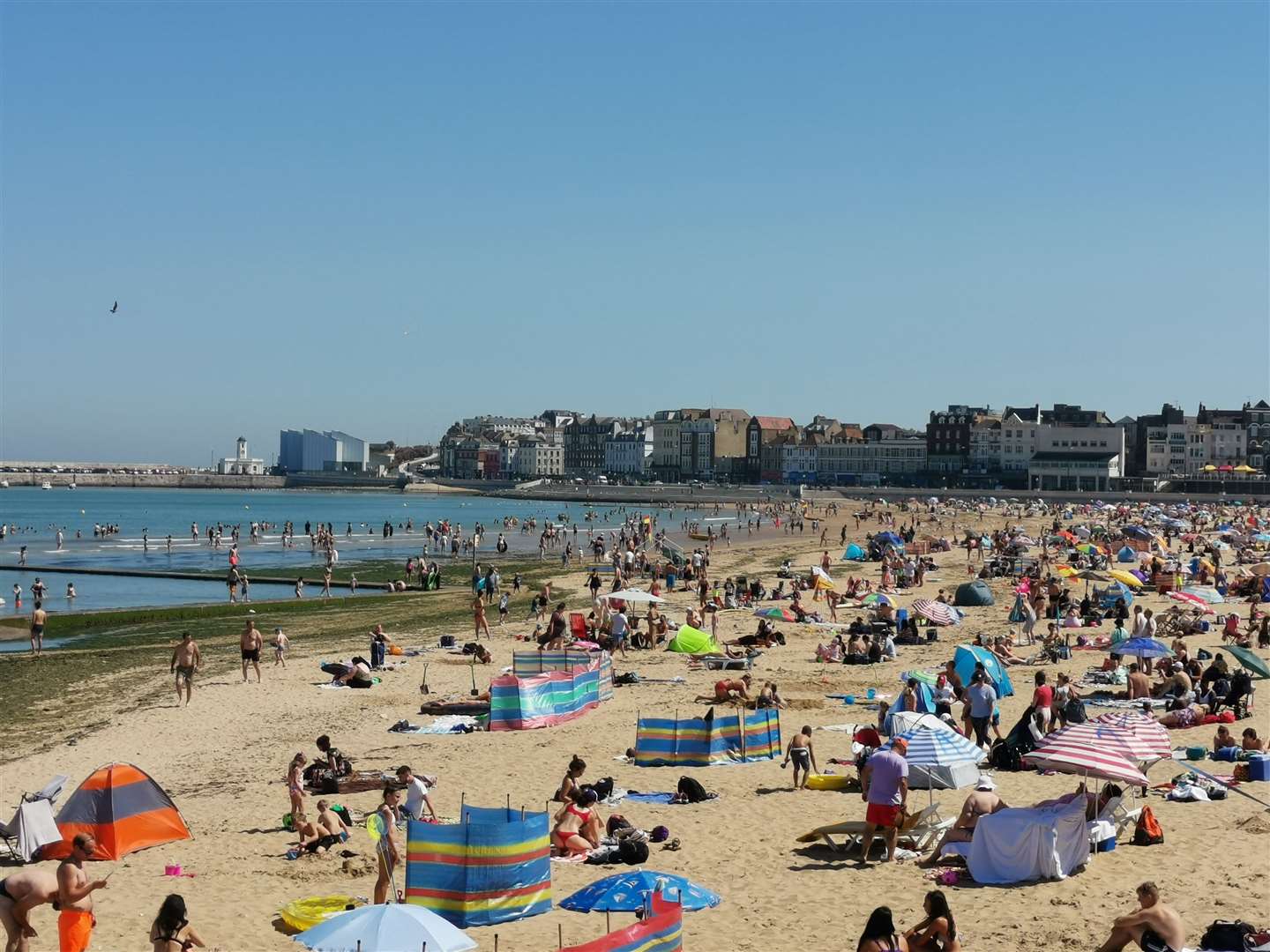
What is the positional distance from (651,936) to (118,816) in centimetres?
603

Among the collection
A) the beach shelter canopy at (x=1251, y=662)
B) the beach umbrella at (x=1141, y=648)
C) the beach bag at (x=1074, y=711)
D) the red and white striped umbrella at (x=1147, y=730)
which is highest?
the beach shelter canopy at (x=1251, y=662)

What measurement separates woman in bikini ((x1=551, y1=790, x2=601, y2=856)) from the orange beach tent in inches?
136

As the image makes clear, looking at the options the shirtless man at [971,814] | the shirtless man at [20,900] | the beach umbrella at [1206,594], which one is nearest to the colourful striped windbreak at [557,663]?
the shirtless man at [971,814]

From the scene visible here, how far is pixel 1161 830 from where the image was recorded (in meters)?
10.5

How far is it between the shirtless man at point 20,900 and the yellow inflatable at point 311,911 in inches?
61.9

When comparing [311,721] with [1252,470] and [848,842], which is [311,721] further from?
[1252,470]

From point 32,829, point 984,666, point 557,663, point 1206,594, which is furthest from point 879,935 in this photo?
point 1206,594

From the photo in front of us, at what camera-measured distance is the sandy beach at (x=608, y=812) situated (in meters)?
8.84

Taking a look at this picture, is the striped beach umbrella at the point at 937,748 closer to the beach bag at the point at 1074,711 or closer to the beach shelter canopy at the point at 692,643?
the beach bag at the point at 1074,711

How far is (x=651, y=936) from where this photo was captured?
7.11 metres

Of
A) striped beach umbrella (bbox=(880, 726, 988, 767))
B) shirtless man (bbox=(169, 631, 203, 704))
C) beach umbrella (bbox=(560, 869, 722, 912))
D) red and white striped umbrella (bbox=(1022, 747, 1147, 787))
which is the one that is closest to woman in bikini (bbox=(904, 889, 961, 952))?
beach umbrella (bbox=(560, 869, 722, 912))

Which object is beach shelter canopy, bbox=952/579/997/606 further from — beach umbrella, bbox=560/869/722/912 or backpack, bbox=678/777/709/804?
beach umbrella, bbox=560/869/722/912

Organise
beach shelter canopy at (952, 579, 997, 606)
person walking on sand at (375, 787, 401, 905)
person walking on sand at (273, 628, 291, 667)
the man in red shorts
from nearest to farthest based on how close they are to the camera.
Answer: person walking on sand at (375, 787, 401, 905) → the man in red shorts → person walking on sand at (273, 628, 291, 667) → beach shelter canopy at (952, 579, 997, 606)

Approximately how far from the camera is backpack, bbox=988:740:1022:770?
42.9 feet
